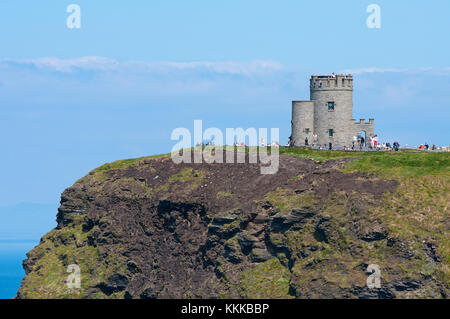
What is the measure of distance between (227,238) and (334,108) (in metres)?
29.5

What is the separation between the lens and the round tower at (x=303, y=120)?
122250mm

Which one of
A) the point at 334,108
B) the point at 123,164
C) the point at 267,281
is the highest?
A: the point at 334,108

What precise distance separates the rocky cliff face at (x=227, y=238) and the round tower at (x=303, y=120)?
1250 centimetres

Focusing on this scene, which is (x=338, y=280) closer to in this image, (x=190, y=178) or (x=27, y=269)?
(x=190, y=178)

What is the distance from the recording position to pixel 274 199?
100m

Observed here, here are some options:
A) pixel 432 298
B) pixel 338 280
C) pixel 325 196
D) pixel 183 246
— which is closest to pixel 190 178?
pixel 183 246

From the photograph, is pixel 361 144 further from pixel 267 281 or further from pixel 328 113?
pixel 267 281

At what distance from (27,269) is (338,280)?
38.6 m

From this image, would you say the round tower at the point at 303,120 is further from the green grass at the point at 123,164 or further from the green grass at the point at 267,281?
the green grass at the point at 267,281

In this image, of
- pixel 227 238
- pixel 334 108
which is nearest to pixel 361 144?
pixel 334 108

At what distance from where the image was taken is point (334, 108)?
122m

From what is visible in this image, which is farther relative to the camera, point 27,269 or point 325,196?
point 27,269
